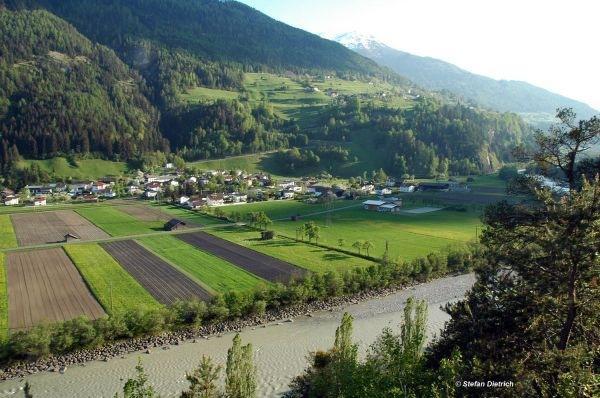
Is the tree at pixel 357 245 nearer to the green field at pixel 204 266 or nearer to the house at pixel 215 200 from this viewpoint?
the green field at pixel 204 266

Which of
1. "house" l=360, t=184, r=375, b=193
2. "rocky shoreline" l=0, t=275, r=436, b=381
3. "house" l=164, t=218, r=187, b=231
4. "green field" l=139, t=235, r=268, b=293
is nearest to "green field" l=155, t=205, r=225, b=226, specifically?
"house" l=164, t=218, r=187, b=231

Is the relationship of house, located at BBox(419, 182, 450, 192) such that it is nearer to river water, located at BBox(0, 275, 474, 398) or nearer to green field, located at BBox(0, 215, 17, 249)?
river water, located at BBox(0, 275, 474, 398)

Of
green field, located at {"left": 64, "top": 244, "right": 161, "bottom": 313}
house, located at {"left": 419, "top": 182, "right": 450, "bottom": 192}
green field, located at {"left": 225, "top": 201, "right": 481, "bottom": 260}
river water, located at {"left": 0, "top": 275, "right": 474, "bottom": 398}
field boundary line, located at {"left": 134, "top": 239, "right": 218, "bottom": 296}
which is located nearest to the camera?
river water, located at {"left": 0, "top": 275, "right": 474, "bottom": 398}

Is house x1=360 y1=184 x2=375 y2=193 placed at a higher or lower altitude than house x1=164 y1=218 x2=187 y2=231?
higher

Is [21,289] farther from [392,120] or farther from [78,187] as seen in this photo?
[392,120]

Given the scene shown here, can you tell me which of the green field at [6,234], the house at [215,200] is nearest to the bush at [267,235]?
the green field at [6,234]

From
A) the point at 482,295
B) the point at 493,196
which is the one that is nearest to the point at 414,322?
the point at 482,295
